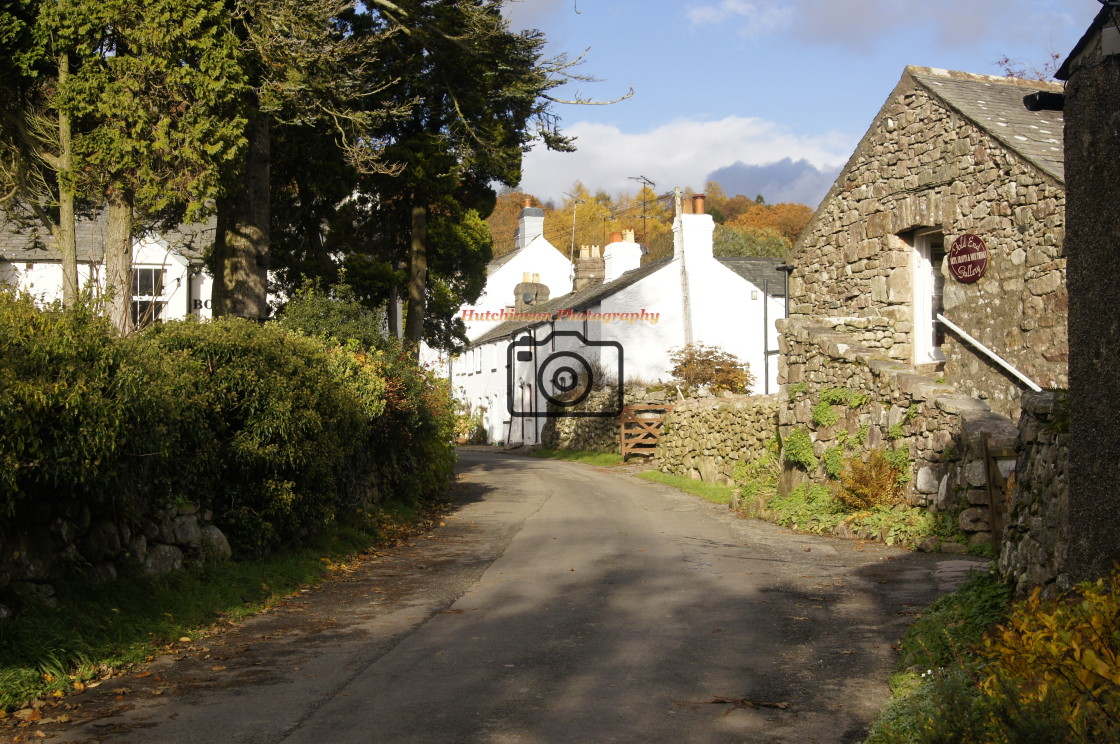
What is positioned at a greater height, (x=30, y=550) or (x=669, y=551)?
(x=30, y=550)

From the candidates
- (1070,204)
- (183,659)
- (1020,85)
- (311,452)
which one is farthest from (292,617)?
(1020,85)

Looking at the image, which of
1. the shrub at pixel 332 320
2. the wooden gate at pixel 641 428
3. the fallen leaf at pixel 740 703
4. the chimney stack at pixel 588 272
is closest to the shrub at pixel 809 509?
the shrub at pixel 332 320

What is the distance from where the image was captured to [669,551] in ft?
42.7

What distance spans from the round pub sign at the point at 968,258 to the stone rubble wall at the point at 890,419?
1.63 meters

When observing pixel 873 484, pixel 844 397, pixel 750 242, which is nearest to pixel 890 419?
pixel 873 484

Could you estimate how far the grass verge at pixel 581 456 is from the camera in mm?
32656

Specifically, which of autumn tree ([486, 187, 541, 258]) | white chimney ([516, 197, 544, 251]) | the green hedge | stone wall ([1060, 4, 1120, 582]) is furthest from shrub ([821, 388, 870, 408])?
autumn tree ([486, 187, 541, 258])

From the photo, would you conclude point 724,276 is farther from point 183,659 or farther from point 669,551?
point 183,659

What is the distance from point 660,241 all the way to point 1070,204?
49.1m

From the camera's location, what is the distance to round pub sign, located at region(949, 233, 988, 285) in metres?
14.6

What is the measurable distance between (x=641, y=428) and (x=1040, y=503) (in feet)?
83.0

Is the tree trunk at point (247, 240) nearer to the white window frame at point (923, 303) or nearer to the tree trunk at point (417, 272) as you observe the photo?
the tree trunk at point (417, 272)

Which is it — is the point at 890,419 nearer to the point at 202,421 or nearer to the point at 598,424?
the point at 202,421

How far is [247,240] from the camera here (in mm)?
16156
